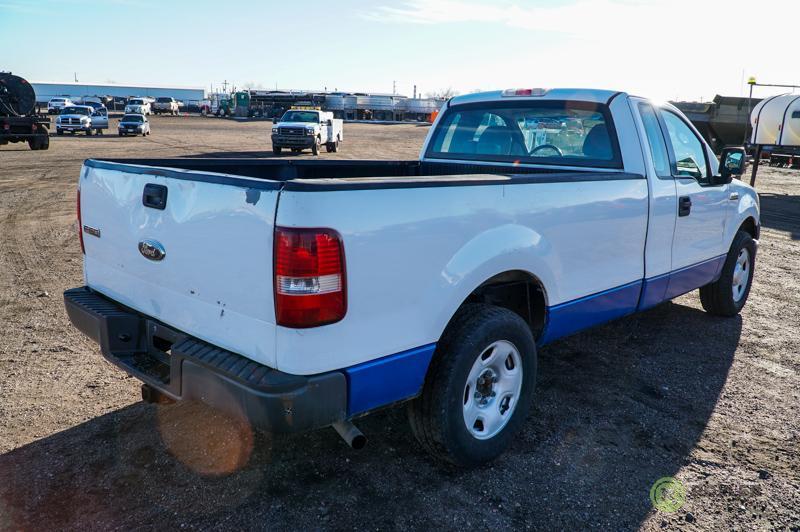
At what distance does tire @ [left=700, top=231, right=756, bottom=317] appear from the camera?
578 cm

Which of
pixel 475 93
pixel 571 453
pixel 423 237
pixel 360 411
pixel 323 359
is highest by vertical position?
pixel 475 93

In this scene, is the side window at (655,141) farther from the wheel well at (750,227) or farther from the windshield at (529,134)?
the wheel well at (750,227)

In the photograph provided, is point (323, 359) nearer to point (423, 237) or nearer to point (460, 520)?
point (423, 237)

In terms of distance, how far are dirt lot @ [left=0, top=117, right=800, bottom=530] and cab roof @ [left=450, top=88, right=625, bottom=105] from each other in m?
2.01

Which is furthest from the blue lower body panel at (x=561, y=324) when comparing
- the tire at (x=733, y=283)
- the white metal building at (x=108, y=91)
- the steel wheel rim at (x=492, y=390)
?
the white metal building at (x=108, y=91)

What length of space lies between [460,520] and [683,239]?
302cm

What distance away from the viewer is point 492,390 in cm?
333

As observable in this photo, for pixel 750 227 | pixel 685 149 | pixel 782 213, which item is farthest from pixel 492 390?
pixel 782 213

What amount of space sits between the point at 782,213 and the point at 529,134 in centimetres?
1158

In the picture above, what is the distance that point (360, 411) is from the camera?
2658mm

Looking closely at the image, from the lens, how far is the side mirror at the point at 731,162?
5102 millimetres

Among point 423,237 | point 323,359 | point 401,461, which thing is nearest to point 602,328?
point 401,461

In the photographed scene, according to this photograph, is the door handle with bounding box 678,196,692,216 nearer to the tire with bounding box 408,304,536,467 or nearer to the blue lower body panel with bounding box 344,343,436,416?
the tire with bounding box 408,304,536,467

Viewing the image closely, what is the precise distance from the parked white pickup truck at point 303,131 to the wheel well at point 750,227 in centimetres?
2244
